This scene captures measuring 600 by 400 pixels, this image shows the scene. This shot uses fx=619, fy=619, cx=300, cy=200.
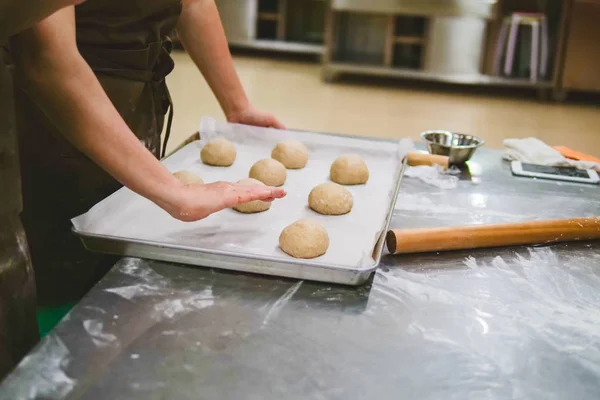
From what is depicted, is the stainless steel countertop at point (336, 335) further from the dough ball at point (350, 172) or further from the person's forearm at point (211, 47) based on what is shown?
the person's forearm at point (211, 47)

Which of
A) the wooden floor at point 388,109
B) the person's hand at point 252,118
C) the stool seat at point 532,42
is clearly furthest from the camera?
the stool seat at point 532,42

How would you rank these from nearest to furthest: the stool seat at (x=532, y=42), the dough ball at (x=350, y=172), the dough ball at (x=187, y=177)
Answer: the dough ball at (x=187, y=177) → the dough ball at (x=350, y=172) → the stool seat at (x=532, y=42)

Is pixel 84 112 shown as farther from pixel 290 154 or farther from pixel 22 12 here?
pixel 290 154

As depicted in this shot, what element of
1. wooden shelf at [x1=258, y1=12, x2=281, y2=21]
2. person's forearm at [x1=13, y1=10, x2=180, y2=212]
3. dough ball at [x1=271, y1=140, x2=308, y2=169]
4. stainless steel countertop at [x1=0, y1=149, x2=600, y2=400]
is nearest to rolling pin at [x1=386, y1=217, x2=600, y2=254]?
stainless steel countertop at [x1=0, y1=149, x2=600, y2=400]

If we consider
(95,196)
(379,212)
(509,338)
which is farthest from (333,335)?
(95,196)

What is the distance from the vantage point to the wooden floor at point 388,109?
3.99 m

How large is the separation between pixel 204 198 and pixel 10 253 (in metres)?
0.30

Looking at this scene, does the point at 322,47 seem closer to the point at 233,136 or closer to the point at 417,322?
the point at 233,136

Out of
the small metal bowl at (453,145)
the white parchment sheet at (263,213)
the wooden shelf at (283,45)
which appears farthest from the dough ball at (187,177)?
the wooden shelf at (283,45)

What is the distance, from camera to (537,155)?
1646 millimetres

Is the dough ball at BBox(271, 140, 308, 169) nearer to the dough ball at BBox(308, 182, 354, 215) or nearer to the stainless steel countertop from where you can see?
the dough ball at BBox(308, 182, 354, 215)

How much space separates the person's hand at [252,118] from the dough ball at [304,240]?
0.68 metres

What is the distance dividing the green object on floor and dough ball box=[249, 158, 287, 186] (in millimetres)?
491

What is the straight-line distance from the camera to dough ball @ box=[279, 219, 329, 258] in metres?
1.03
